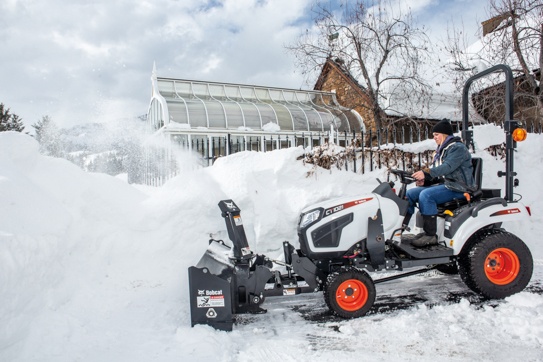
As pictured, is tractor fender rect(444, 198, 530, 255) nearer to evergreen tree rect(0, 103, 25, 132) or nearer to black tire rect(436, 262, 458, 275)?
black tire rect(436, 262, 458, 275)

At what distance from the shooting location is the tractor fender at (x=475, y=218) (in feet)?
13.6

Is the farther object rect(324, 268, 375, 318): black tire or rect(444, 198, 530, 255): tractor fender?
rect(444, 198, 530, 255): tractor fender

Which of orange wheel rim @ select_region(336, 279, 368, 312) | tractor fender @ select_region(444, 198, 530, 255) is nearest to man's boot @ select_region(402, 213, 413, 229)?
tractor fender @ select_region(444, 198, 530, 255)

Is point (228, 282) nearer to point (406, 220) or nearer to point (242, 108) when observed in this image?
point (406, 220)

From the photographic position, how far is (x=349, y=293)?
3.79 meters

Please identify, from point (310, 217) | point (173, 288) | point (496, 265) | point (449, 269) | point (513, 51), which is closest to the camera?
point (310, 217)

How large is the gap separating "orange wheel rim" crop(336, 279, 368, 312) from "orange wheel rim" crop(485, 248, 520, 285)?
4.48ft

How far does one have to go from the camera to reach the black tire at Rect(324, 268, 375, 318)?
373 cm

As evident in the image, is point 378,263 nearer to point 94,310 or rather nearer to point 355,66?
point 94,310

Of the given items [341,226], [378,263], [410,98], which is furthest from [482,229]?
[410,98]

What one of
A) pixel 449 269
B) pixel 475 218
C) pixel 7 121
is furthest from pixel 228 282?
pixel 7 121

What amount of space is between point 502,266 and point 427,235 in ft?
2.71

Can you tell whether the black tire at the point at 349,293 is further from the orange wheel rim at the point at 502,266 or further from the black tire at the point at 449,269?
the black tire at the point at 449,269

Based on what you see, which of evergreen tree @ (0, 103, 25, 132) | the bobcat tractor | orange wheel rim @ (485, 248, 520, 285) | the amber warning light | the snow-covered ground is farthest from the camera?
evergreen tree @ (0, 103, 25, 132)
